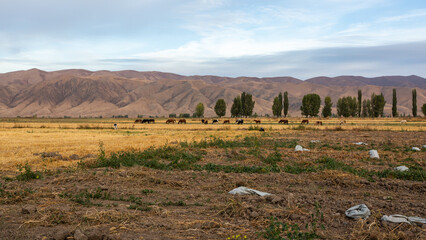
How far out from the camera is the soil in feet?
21.5

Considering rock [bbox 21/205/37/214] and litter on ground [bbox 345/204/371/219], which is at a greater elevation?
rock [bbox 21/205/37/214]

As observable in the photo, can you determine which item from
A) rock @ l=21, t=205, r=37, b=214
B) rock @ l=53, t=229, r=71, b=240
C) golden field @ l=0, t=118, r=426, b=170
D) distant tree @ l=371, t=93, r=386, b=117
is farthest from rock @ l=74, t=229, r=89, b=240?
distant tree @ l=371, t=93, r=386, b=117

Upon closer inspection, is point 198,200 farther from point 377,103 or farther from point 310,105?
point 377,103

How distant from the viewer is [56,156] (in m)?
17.8

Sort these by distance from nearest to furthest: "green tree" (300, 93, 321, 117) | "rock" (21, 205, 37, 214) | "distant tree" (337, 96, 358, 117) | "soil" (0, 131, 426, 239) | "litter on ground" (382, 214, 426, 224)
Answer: "soil" (0, 131, 426, 239) < "litter on ground" (382, 214, 426, 224) < "rock" (21, 205, 37, 214) < "green tree" (300, 93, 321, 117) < "distant tree" (337, 96, 358, 117)

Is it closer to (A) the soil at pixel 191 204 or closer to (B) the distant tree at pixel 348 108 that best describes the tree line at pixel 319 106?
(B) the distant tree at pixel 348 108

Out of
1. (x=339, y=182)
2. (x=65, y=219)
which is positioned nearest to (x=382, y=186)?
(x=339, y=182)

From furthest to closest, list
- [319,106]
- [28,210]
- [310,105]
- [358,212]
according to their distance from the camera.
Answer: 1. [319,106]
2. [310,105]
3. [28,210]
4. [358,212]

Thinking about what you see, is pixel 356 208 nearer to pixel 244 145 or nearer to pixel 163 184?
pixel 163 184

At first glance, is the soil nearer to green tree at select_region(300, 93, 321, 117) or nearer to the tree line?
green tree at select_region(300, 93, 321, 117)

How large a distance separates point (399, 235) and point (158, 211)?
16.0ft

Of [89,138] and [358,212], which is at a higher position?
[358,212]

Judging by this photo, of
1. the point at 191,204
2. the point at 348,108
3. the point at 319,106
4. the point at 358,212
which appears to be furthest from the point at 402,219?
the point at 348,108

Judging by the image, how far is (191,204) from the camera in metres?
8.61
